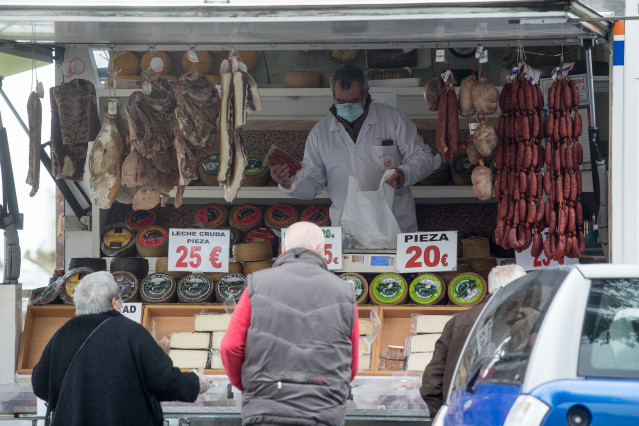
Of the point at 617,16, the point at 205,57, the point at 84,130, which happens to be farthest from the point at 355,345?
the point at 205,57

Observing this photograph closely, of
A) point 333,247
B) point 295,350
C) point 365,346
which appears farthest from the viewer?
point 333,247

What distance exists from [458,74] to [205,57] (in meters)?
2.11

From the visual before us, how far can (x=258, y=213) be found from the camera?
291 inches

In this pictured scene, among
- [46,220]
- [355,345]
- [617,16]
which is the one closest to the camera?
[355,345]

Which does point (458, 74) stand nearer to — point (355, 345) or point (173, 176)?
point (173, 176)

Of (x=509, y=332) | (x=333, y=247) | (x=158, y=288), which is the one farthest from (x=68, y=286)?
(x=509, y=332)

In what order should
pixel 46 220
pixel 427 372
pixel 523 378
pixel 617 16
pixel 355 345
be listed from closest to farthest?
1. pixel 523 378
2. pixel 355 345
3. pixel 427 372
4. pixel 617 16
5. pixel 46 220

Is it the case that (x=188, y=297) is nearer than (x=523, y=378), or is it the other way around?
(x=523, y=378)

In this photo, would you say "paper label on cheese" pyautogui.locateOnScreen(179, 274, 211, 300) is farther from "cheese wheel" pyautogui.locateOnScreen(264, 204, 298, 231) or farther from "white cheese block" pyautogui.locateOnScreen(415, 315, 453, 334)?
"white cheese block" pyautogui.locateOnScreen(415, 315, 453, 334)

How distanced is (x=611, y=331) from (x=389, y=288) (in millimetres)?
3623

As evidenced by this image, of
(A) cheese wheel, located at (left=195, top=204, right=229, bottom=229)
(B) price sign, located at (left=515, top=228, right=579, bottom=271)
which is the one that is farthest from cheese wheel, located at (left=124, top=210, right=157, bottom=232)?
(B) price sign, located at (left=515, top=228, right=579, bottom=271)

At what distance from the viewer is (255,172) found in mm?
7438

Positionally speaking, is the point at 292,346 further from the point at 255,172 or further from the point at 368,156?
the point at 255,172

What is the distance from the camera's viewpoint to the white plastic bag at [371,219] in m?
6.90
